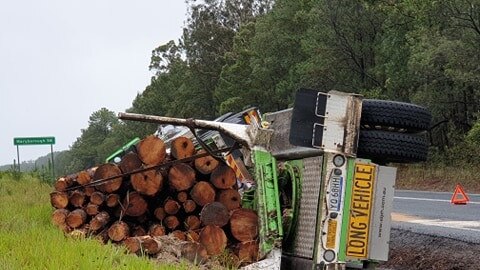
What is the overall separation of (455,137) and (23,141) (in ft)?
52.6

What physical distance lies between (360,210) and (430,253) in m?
3.12

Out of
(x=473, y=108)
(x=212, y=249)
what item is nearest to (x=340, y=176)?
(x=212, y=249)

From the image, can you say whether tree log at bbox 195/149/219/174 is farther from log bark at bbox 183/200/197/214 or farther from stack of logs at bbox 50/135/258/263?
log bark at bbox 183/200/197/214

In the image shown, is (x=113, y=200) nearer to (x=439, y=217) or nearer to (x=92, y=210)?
(x=92, y=210)

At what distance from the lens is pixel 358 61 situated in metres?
33.5

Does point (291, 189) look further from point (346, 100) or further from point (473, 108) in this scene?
point (473, 108)

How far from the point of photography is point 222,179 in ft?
21.0

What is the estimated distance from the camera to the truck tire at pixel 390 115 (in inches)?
219

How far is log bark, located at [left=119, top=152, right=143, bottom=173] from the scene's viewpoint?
658cm

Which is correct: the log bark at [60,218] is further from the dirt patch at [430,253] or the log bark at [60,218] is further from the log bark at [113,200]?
the dirt patch at [430,253]

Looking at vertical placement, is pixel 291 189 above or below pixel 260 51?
below

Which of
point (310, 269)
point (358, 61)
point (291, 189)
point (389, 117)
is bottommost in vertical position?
point (310, 269)

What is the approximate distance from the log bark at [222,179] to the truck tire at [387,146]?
137 cm

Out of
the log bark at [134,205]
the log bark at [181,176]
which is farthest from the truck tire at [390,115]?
the log bark at [134,205]
